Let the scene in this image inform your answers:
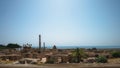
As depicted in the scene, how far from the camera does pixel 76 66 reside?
802cm

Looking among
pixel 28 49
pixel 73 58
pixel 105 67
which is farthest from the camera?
pixel 28 49

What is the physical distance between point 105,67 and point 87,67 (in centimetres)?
76

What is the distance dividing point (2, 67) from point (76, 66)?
10.8 ft

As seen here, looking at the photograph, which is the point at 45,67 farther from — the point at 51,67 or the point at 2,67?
the point at 2,67

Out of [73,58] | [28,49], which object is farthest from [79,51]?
[28,49]

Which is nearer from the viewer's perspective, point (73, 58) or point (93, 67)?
Answer: point (93, 67)

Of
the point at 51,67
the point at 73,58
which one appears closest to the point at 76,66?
the point at 51,67

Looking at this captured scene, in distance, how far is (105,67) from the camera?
761cm

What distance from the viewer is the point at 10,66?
8039 mm

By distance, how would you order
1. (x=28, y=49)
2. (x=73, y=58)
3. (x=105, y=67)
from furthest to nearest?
(x=28, y=49), (x=73, y=58), (x=105, y=67)

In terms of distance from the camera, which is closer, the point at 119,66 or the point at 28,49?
the point at 119,66

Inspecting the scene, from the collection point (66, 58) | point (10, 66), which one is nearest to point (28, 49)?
point (66, 58)

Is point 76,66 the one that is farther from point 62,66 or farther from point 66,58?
point 66,58

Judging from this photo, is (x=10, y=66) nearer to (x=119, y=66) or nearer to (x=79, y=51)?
(x=119, y=66)
